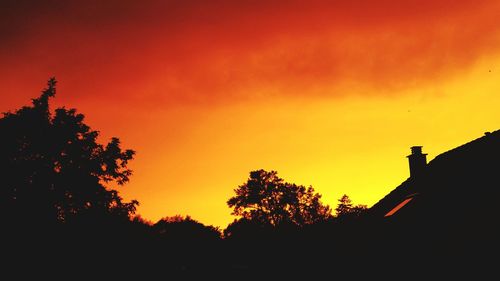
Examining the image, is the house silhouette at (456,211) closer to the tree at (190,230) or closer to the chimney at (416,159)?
the chimney at (416,159)

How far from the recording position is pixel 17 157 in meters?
28.4

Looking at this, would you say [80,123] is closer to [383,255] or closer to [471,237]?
[383,255]

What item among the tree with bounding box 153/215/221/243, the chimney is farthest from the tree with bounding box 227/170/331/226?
the chimney

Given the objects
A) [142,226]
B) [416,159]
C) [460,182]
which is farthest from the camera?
[142,226]

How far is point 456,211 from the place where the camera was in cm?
1366

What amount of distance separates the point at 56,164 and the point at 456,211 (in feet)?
82.5

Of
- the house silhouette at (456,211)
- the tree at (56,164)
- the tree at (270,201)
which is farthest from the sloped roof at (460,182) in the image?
the tree at (270,201)

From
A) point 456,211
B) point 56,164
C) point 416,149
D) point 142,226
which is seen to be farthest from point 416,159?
point 56,164

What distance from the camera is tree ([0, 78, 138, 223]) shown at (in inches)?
1078

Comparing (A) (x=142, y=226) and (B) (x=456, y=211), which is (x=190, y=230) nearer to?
(A) (x=142, y=226)

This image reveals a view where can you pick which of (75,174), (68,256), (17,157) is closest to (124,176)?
(75,174)

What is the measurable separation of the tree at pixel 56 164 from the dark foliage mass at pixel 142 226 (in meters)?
0.07

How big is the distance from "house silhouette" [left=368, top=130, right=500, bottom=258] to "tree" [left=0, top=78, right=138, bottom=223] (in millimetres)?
18516

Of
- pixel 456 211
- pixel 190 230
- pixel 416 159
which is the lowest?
pixel 456 211
